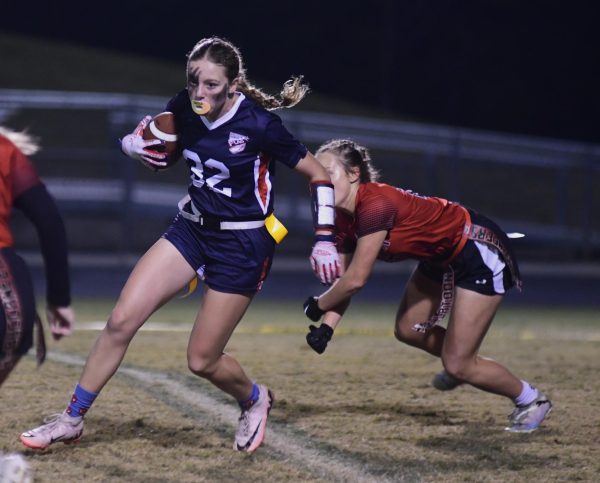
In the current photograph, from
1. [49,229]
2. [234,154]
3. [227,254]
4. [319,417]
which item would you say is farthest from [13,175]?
[319,417]

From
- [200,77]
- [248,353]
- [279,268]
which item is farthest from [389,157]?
[200,77]

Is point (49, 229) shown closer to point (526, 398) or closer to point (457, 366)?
point (457, 366)

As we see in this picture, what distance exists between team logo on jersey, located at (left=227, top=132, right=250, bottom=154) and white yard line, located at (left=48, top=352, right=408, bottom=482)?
143 cm

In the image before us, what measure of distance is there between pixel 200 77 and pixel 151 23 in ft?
63.9

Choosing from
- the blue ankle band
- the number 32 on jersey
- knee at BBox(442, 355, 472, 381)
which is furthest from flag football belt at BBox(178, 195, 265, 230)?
knee at BBox(442, 355, 472, 381)

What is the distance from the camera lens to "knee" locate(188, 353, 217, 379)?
5.37m

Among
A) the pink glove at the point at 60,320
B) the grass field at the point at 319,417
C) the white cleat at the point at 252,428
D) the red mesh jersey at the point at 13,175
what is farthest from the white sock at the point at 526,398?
the red mesh jersey at the point at 13,175

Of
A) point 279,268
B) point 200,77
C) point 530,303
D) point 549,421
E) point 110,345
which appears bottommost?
point 279,268

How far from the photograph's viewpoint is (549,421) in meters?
6.30

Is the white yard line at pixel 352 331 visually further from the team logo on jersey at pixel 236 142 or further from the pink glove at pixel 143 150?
the team logo on jersey at pixel 236 142

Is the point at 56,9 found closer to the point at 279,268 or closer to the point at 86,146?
the point at 86,146

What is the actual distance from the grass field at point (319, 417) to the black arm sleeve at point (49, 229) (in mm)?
1273

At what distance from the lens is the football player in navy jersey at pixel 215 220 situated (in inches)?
203

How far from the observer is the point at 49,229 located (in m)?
3.86
